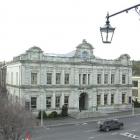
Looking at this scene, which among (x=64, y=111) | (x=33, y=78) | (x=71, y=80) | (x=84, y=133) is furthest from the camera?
(x=71, y=80)

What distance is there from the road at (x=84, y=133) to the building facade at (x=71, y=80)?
28.8ft

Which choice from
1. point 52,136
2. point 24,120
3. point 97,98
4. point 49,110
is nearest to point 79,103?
point 97,98

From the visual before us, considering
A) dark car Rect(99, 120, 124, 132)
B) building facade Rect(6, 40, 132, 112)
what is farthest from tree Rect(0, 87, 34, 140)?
building facade Rect(6, 40, 132, 112)

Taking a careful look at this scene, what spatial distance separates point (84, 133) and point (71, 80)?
59.5ft

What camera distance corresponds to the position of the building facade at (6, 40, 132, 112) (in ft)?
170

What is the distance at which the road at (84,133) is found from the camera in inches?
1446

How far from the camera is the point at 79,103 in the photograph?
58.6 meters

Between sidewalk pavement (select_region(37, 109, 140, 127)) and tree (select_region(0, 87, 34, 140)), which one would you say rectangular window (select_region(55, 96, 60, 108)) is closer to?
sidewalk pavement (select_region(37, 109, 140, 127))

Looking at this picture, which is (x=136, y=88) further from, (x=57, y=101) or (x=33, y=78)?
(x=33, y=78)

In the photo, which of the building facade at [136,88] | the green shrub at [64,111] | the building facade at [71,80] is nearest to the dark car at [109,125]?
the green shrub at [64,111]

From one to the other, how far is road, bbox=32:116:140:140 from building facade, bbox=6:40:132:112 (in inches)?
345

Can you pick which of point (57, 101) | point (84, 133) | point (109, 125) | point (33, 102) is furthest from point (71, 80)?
point (84, 133)

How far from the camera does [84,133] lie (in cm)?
3944

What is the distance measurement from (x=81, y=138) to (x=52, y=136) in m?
3.79
